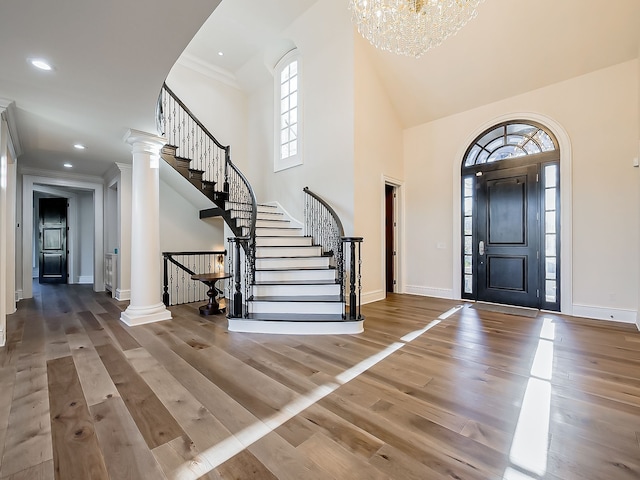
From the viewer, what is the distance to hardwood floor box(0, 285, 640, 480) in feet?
4.93

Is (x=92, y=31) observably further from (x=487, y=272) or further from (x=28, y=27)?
(x=487, y=272)

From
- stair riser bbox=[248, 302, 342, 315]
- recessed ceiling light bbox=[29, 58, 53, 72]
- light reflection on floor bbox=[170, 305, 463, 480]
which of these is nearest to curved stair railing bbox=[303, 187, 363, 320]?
stair riser bbox=[248, 302, 342, 315]

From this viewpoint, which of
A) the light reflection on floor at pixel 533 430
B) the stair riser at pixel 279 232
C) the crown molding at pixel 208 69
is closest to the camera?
the light reflection on floor at pixel 533 430

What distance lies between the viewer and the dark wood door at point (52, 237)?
8578mm

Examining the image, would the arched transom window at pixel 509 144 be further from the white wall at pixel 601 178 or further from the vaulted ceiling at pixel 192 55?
the vaulted ceiling at pixel 192 55

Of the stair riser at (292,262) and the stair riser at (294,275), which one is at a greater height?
the stair riser at (292,262)

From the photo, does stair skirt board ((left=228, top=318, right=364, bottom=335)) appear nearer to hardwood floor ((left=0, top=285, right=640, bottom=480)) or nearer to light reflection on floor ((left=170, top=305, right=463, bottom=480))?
hardwood floor ((left=0, top=285, right=640, bottom=480))

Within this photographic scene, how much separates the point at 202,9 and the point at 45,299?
6.82 meters

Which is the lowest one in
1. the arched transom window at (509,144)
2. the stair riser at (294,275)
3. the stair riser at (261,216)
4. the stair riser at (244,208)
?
the stair riser at (294,275)

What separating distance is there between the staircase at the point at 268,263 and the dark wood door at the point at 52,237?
5314 millimetres

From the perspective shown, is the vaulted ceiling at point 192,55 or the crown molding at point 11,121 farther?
the crown molding at point 11,121

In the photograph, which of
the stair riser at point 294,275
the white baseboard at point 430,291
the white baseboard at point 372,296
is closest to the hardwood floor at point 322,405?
the stair riser at point 294,275

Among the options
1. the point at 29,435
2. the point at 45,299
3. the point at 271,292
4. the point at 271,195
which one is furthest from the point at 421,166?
the point at 45,299

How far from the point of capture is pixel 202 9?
1.90 m
